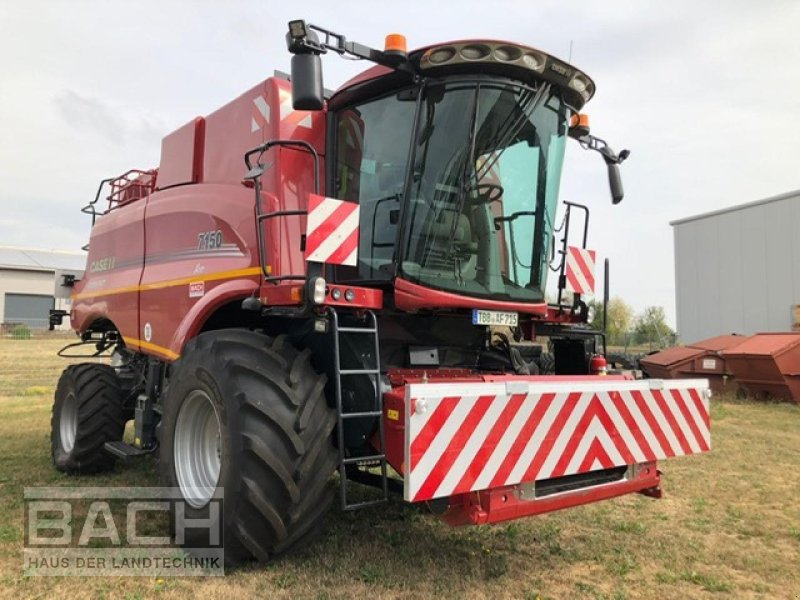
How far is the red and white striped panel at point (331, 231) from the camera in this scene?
3518mm

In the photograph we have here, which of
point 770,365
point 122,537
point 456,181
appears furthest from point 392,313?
point 770,365

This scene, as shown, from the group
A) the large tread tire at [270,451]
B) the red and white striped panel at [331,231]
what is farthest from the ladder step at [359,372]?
the red and white striped panel at [331,231]

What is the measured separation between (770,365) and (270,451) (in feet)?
36.7

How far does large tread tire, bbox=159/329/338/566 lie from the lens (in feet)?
10.7

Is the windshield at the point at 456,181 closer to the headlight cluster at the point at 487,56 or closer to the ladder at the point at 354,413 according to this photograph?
the headlight cluster at the point at 487,56

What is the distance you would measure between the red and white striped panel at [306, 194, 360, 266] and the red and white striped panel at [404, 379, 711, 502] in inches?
37.5

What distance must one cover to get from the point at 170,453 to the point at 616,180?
403 centimetres

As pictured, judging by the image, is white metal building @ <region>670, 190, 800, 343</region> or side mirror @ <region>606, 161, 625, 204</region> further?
white metal building @ <region>670, 190, 800, 343</region>

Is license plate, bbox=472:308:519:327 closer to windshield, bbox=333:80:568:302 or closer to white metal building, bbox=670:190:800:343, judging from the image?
windshield, bbox=333:80:568:302

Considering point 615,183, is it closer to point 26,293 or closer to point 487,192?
point 487,192

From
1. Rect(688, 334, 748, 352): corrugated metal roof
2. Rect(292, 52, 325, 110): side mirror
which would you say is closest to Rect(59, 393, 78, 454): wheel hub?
Rect(292, 52, 325, 110): side mirror

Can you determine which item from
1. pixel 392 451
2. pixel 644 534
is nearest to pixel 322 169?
pixel 392 451

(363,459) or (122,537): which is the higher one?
(363,459)

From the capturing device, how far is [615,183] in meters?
5.36
